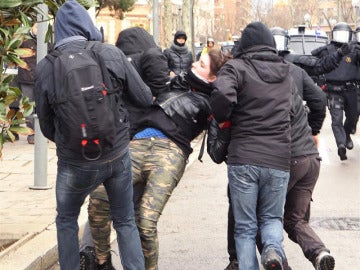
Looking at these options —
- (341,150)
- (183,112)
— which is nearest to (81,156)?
(183,112)

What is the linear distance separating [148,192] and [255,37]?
125cm

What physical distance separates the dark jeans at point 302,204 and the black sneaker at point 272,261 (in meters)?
0.58

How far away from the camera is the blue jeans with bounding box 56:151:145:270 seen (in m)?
5.50

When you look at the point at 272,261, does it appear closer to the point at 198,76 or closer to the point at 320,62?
the point at 198,76

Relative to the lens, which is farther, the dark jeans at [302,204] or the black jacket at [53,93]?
the dark jeans at [302,204]

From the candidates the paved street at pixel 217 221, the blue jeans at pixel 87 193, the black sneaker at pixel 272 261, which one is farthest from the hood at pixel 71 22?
the paved street at pixel 217 221

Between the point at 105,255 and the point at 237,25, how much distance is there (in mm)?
92015

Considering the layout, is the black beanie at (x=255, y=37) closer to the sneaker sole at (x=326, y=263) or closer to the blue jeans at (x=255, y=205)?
the blue jeans at (x=255, y=205)

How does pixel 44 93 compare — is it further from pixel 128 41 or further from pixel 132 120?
pixel 128 41

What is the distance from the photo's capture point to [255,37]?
19.5 feet

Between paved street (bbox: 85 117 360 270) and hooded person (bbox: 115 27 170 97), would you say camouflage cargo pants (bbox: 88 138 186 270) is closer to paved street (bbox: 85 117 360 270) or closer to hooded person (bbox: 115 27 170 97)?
hooded person (bbox: 115 27 170 97)

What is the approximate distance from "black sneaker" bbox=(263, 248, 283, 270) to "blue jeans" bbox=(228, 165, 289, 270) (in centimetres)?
5

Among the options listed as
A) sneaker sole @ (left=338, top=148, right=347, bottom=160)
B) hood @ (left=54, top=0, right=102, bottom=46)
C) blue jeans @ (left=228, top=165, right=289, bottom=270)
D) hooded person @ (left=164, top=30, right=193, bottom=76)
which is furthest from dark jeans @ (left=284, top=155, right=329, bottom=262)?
hooded person @ (left=164, top=30, right=193, bottom=76)

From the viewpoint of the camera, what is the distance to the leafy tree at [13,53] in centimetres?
611
